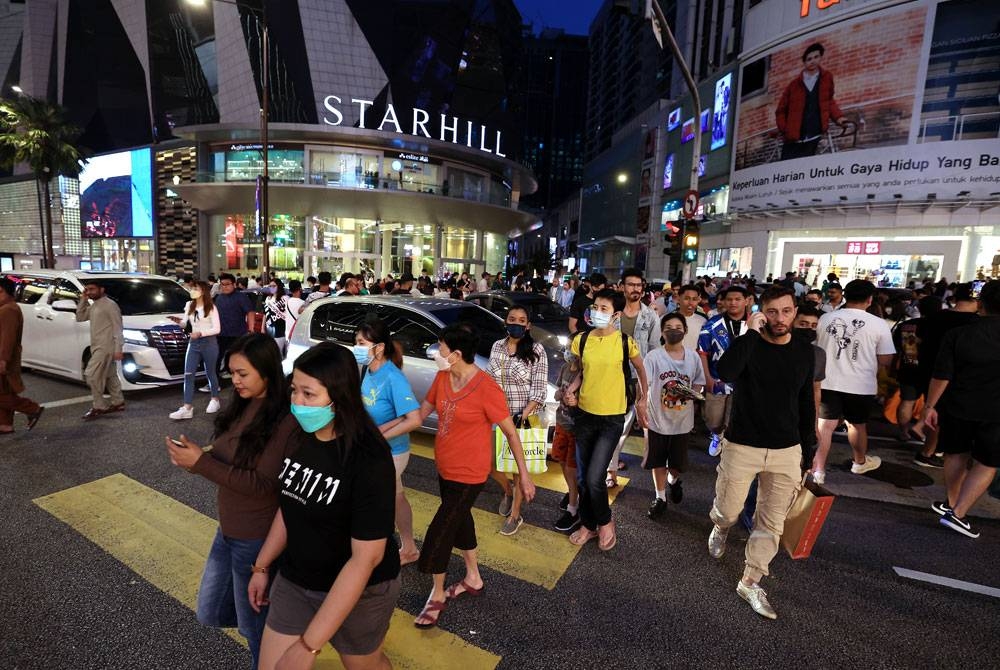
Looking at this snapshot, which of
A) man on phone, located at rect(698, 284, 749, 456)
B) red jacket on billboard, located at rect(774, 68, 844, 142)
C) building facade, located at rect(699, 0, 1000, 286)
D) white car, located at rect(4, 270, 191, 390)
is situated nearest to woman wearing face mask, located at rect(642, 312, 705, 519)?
man on phone, located at rect(698, 284, 749, 456)

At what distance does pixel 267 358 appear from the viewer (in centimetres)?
217

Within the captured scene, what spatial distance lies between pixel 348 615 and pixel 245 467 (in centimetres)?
72

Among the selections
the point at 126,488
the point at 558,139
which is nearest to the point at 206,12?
the point at 126,488

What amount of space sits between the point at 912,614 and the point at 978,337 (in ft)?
7.88

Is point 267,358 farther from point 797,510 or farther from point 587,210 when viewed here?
point 587,210

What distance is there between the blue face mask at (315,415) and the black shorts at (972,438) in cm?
529

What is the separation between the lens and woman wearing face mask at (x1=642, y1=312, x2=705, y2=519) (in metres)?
4.51

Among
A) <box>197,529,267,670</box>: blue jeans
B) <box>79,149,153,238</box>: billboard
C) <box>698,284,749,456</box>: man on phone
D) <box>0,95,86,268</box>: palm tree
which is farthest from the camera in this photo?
<box>79,149,153,238</box>: billboard

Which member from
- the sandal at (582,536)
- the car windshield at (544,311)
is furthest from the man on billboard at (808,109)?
the sandal at (582,536)

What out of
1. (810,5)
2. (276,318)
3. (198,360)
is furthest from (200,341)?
(810,5)

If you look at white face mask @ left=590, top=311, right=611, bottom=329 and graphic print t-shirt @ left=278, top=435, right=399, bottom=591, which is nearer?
graphic print t-shirt @ left=278, top=435, right=399, bottom=591

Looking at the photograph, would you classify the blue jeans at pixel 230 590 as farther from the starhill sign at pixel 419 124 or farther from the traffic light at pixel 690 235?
the starhill sign at pixel 419 124

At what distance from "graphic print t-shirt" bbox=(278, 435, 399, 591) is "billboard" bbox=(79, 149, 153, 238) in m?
42.9

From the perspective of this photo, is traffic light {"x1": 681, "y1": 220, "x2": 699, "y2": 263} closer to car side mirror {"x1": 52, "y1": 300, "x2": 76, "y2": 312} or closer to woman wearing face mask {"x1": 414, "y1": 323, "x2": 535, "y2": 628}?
woman wearing face mask {"x1": 414, "y1": 323, "x2": 535, "y2": 628}
